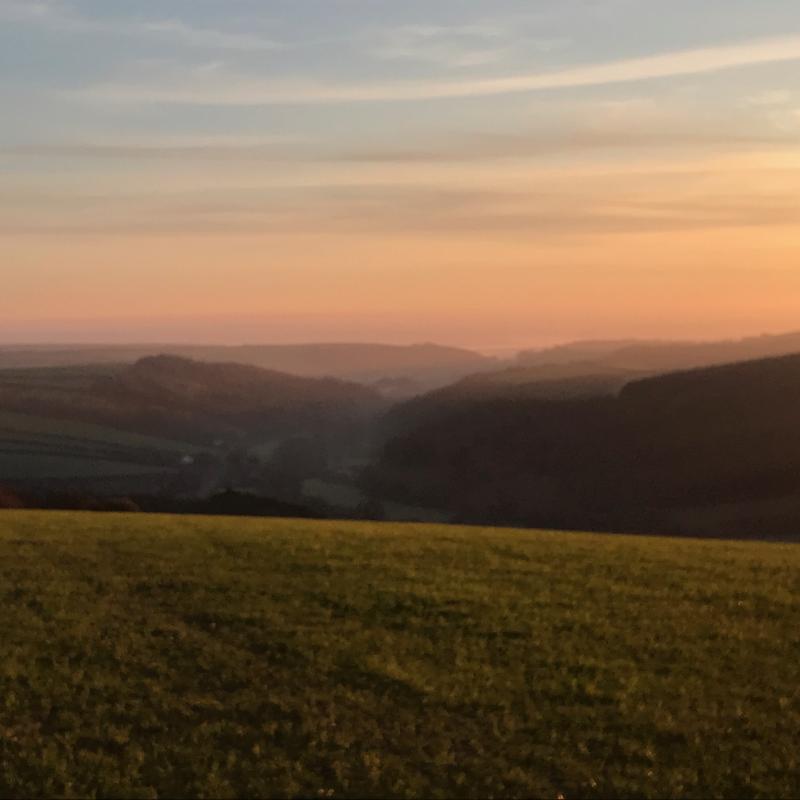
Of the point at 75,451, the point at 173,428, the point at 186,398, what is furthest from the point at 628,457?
the point at 186,398

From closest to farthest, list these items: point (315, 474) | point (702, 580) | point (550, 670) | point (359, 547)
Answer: point (550, 670) → point (702, 580) → point (359, 547) → point (315, 474)

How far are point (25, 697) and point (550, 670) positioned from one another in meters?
6.38

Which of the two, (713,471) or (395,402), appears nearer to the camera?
(713,471)

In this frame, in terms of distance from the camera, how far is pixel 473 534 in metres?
23.8

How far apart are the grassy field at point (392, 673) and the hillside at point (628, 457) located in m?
63.9

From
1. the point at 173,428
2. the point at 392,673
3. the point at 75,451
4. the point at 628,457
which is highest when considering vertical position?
the point at 392,673

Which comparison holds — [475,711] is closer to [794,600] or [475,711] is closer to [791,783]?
[791,783]

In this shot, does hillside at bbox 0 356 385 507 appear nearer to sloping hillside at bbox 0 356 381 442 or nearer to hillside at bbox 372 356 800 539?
sloping hillside at bbox 0 356 381 442

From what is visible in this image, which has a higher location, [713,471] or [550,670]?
[550,670]

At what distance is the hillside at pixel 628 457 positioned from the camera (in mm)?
91438

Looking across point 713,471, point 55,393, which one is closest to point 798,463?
point 713,471

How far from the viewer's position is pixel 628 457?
10881cm

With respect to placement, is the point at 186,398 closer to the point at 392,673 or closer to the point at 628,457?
the point at 628,457

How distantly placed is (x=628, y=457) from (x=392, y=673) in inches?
3914
